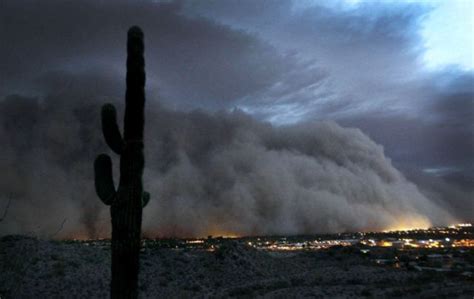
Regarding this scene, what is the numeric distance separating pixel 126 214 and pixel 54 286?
1804 centimetres

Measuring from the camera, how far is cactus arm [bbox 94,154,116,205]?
49.8 feet

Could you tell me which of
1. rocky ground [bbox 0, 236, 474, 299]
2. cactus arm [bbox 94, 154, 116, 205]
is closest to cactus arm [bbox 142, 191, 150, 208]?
cactus arm [bbox 94, 154, 116, 205]

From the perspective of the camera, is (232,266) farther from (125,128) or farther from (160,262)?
(125,128)

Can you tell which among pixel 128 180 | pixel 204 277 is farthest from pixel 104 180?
pixel 204 277

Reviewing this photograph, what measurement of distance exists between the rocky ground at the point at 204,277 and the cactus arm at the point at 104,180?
15031 mm

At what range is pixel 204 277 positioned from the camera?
3750cm

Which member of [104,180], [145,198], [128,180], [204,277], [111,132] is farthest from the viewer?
[204,277]

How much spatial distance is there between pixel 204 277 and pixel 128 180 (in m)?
24.5

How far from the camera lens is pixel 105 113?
15.5 metres

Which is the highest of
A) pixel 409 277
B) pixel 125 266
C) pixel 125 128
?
pixel 125 128

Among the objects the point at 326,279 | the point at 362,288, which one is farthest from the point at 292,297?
the point at 326,279

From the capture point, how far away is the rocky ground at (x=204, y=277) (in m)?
29.8

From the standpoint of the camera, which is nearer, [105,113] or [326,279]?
[105,113]

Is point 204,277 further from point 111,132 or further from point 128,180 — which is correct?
point 111,132
